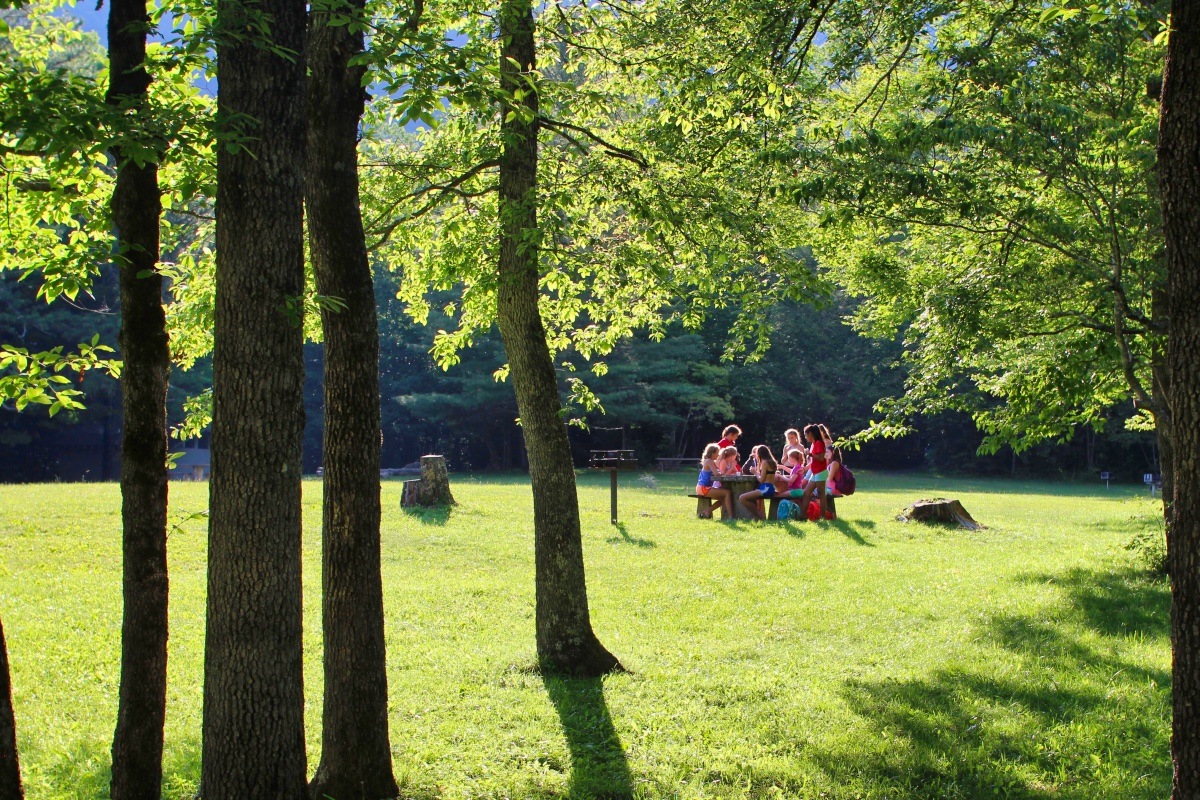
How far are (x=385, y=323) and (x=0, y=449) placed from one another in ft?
55.8

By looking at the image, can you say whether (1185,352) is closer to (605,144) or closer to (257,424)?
(257,424)

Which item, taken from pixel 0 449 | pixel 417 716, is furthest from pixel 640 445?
pixel 417 716

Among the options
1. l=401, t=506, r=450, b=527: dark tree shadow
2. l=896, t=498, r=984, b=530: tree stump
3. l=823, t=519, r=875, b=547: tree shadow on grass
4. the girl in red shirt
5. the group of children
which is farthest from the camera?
l=896, t=498, r=984, b=530: tree stump

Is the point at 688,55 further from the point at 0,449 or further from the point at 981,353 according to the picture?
the point at 0,449

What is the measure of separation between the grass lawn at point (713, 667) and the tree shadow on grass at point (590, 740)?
2 centimetres

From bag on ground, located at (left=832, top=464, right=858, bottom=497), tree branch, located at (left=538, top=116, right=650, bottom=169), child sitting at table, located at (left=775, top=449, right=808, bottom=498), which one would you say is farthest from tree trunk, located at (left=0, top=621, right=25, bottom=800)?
bag on ground, located at (left=832, top=464, right=858, bottom=497)

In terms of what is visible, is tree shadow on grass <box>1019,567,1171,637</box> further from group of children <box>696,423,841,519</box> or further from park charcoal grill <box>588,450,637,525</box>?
park charcoal grill <box>588,450,637,525</box>

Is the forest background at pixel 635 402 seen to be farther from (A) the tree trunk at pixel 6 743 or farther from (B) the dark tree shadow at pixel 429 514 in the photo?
(A) the tree trunk at pixel 6 743

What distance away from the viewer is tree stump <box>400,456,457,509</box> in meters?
18.8

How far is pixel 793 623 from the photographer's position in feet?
33.0

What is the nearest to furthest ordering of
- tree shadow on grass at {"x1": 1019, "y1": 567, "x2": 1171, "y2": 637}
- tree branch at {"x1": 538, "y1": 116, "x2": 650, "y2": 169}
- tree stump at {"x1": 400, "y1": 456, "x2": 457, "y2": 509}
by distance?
tree branch at {"x1": 538, "y1": 116, "x2": 650, "y2": 169}, tree shadow on grass at {"x1": 1019, "y1": 567, "x2": 1171, "y2": 637}, tree stump at {"x1": 400, "y1": 456, "x2": 457, "y2": 509}

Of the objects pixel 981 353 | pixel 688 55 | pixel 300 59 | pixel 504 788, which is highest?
pixel 688 55

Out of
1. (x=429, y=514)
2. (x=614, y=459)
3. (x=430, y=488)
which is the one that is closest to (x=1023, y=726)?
(x=429, y=514)

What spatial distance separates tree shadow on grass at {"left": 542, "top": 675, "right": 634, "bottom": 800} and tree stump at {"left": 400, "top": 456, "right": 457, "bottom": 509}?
11.4 m
